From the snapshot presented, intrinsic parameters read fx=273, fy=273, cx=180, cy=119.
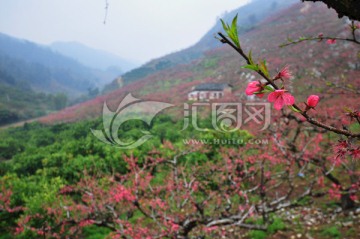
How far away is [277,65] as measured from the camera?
19500 mm

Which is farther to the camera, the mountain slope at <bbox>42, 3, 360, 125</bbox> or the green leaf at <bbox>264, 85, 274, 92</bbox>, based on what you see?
the mountain slope at <bbox>42, 3, 360, 125</bbox>

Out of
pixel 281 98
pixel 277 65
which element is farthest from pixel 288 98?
pixel 277 65

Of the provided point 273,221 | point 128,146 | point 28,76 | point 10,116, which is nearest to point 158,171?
point 128,146

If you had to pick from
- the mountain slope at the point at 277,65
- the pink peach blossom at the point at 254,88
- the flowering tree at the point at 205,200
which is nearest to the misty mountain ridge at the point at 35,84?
the mountain slope at the point at 277,65

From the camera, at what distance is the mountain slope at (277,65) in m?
23.0

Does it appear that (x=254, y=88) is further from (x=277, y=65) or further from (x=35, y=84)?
(x=35, y=84)

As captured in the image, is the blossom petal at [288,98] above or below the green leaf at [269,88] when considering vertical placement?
below

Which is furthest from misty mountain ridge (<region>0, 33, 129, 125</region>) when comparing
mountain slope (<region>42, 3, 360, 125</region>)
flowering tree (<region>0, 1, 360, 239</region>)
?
flowering tree (<region>0, 1, 360, 239</region>)

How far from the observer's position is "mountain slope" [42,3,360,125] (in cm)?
2300

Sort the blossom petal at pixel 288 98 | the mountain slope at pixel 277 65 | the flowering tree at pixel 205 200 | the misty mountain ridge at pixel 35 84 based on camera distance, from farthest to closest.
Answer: the misty mountain ridge at pixel 35 84
the mountain slope at pixel 277 65
the flowering tree at pixel 205 200
the blossom petal at pixel 288 98

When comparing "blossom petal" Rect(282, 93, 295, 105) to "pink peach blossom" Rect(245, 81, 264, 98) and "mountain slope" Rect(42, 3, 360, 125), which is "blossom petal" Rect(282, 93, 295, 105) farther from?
"mountain slope" Rect(42, 3, 360, 125)

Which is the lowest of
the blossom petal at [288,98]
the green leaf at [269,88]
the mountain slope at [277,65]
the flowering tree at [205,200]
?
the flowering tree at [205,200]

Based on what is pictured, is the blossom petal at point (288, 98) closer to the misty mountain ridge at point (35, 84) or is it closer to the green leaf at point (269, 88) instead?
the green leaf at point (269, 88)

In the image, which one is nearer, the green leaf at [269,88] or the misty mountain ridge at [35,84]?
the green leaf at [269,88]
